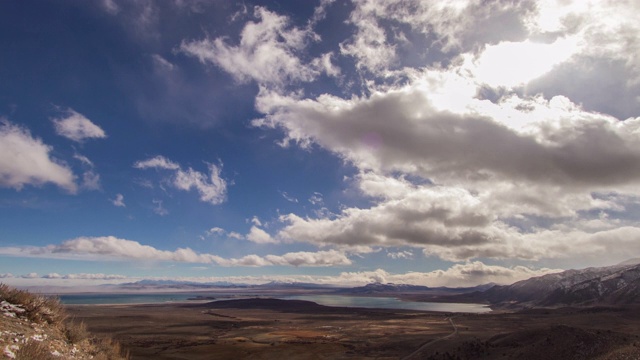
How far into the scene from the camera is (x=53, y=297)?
2045 centimetres

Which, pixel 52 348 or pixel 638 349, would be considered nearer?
pixel 52 348

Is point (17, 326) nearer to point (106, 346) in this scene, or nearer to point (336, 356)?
point (106, 346)

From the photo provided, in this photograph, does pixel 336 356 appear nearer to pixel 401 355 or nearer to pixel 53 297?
pixel 401 355

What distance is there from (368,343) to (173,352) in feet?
146

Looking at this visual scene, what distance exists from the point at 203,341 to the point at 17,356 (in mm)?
94368

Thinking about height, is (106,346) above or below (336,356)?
above

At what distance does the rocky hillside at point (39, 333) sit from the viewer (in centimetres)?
1386

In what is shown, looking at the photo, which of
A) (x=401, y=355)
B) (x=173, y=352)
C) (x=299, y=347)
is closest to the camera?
(x=401, y=355)

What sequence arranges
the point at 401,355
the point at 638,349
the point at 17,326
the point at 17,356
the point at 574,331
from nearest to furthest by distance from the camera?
the point at 17,356
the point at 17,326
the point at 638,349
the point at 574,331
the point at 401,355

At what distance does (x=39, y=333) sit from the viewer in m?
16.2

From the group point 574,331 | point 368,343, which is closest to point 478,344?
point 574,331

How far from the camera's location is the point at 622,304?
596ft

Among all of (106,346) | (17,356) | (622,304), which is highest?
(17,356)

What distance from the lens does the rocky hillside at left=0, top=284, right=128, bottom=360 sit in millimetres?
13859
